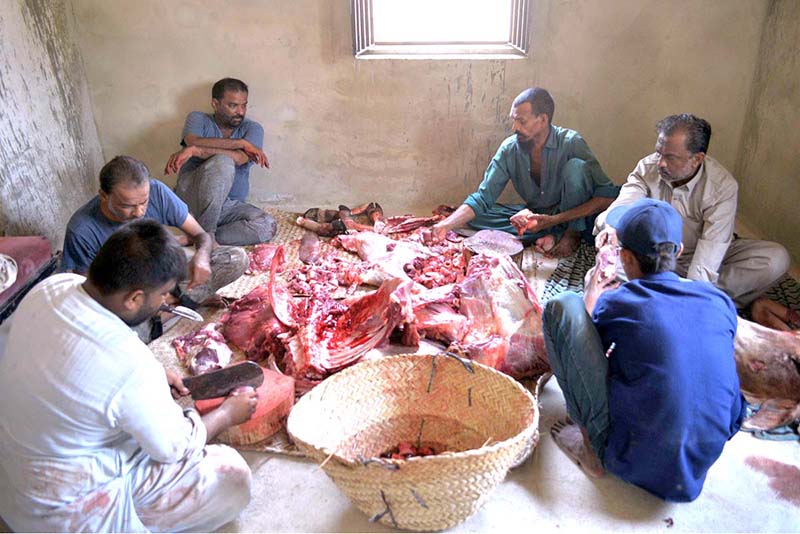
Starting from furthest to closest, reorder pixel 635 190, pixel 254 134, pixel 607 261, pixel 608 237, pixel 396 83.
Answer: pixel 396 83, pixel 254 134, pixel 635 190, pixel 608 237, pixel 607 261

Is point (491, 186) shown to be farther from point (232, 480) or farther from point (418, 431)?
point (232, 480)

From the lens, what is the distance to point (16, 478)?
2168 millimetres

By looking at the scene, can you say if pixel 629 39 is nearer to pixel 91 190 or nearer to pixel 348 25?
pixel 348 25

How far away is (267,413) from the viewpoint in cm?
289

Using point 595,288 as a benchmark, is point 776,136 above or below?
above

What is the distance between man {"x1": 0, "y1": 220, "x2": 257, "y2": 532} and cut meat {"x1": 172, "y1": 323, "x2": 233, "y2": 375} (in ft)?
3.61

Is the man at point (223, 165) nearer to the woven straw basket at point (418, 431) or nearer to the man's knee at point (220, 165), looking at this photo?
the man's knee at point (220, 165)

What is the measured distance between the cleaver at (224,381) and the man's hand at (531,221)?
7.44ft

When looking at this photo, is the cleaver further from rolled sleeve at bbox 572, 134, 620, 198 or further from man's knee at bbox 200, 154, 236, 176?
rolled sleeve at bbox 572, 134, 620, 198

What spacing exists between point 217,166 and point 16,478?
10.3ft

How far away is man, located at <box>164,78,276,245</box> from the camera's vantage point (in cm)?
487

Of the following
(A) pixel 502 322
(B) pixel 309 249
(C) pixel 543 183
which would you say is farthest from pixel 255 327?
(C) pixel 543 183

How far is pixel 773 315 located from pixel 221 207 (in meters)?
3.90

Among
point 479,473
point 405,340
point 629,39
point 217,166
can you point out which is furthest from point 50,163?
point 629,39
